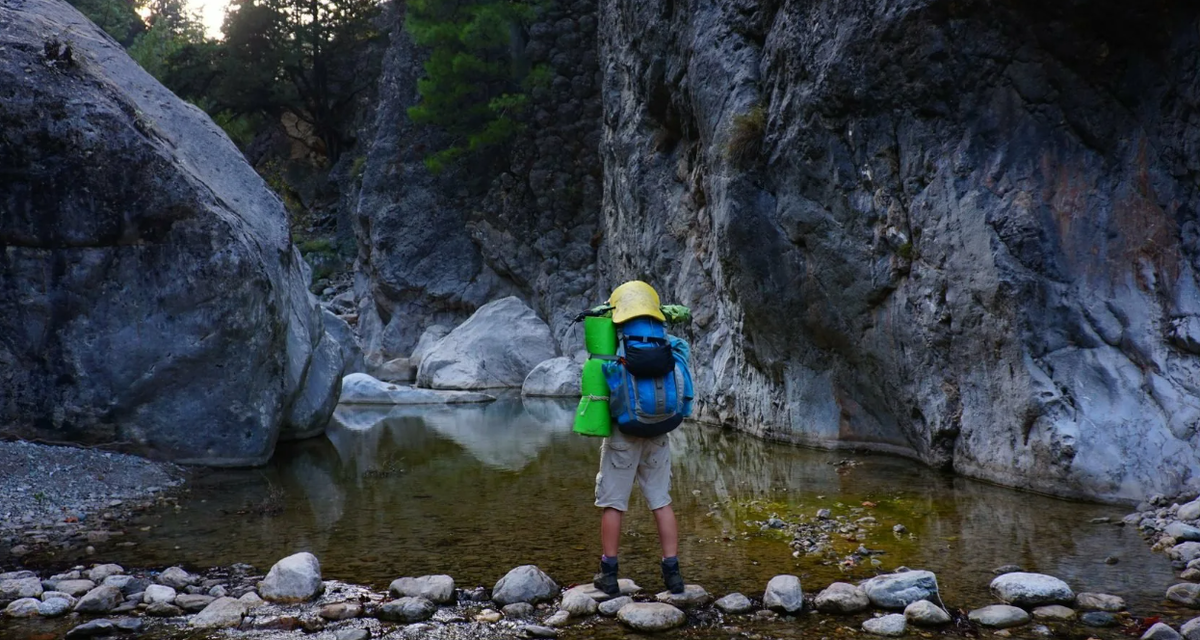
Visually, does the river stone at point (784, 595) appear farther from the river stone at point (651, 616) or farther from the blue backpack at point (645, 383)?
the blue backpack at point (645, 383)

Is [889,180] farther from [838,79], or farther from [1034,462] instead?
[1034,462]

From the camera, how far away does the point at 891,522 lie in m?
6.58

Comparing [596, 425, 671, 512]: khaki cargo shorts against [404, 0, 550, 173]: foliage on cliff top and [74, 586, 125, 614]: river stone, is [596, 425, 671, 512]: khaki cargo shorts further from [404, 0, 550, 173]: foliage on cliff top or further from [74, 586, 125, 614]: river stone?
[404, 0, 550, 173]: foliage on cliff top

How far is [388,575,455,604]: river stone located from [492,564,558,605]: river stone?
0.26 metres

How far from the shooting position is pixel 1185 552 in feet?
16.7

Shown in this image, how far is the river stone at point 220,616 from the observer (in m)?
4.38

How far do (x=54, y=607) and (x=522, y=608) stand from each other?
2491 millimetres

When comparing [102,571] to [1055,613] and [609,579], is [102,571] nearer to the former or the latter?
[609,579]

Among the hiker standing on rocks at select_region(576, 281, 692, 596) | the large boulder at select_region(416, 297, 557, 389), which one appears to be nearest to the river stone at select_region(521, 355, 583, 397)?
the large boulder at select_region(416, 297, 557, 389)

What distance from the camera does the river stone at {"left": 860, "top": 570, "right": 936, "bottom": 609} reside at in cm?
439

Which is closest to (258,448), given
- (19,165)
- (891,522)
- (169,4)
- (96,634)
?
(19,165)

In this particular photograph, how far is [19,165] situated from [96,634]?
259 inches

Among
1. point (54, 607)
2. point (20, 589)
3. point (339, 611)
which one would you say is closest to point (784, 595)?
point (339, 611)

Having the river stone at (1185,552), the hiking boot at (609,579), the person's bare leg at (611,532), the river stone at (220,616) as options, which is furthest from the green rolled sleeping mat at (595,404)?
the river stone at (1185,552)
